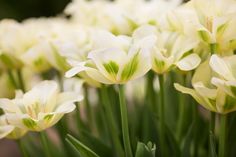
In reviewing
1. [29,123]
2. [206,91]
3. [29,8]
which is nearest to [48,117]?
[29,123]

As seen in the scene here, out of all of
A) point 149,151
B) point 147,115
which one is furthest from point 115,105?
point 149,151

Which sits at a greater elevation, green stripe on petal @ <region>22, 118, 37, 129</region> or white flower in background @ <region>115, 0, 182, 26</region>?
white flower in background @ <region>115, 0, 182, 26</region>

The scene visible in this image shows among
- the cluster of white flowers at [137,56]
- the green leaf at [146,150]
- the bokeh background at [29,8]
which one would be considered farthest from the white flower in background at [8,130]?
the bokeh background at [29,8]

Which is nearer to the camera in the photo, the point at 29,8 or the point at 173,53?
the point at 173,53

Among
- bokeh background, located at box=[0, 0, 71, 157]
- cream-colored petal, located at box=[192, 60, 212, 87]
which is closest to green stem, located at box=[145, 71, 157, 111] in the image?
cream-colored petal, located at box=[192, 60, 212, 87]

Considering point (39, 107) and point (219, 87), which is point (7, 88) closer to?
point (39, 107)

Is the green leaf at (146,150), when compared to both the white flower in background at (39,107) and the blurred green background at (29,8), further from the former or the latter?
the blurred green background at (29,8)

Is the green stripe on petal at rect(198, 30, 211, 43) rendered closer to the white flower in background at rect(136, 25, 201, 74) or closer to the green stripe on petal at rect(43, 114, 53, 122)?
the white flower in background at rect(136, 25, 201, 74)
